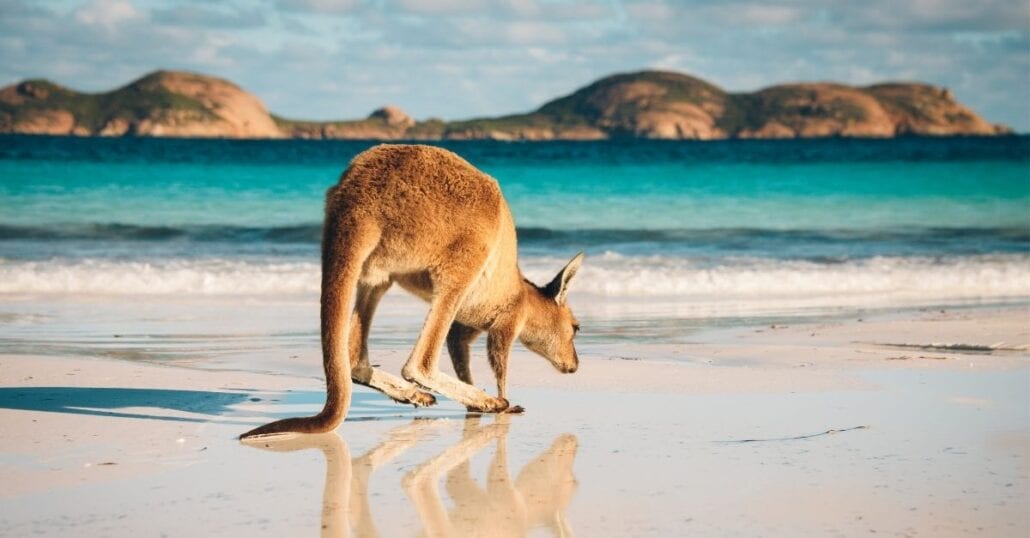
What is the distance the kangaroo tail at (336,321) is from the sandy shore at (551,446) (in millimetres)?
101

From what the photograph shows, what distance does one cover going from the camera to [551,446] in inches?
195

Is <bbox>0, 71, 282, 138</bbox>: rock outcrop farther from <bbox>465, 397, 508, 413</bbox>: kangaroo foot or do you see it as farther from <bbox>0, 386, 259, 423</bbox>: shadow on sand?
<bbox>465, 397, 508, 413</bbox>: kangaroo foot

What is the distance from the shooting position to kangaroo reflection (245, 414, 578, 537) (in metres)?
3.83

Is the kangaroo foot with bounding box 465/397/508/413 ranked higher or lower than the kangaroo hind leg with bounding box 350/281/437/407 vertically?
lower

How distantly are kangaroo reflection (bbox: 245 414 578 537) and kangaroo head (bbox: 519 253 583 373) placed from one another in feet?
2.47

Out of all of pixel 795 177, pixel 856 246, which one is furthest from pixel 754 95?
pixel 856 246

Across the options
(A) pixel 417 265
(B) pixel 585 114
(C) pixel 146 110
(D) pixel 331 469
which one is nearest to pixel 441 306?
(A) pixel 417 265

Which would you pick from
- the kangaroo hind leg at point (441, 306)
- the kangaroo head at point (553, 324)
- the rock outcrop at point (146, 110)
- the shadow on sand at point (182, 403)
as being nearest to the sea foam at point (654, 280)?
the kangaroo head at point (553, 324)

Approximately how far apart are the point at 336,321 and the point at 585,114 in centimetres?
11218

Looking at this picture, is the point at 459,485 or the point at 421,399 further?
the point at 421,399

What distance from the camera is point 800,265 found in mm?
14680

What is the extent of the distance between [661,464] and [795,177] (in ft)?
123

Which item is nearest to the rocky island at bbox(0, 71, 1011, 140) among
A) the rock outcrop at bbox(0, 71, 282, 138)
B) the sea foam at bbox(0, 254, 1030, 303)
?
the rock outcrop at bbox(0, 71, 282, 138)

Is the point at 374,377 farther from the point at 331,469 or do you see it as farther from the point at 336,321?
the point at 331,469
